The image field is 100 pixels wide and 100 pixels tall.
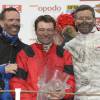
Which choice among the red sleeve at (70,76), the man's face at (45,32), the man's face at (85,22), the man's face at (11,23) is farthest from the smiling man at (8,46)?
the man's face at (85,22)

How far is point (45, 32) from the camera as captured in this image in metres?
3.08

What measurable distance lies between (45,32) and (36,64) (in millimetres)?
235

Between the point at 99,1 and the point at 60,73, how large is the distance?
174 centimetres

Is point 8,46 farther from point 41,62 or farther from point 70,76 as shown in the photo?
point 70,76

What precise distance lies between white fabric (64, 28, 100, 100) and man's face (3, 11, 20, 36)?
42 cm

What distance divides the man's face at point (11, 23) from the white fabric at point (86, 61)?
416 mm

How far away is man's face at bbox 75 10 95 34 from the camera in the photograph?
3158 mm

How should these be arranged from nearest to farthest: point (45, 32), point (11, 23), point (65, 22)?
1. point (45, 32)
2. point (11, 23)
3. point (65, 22)

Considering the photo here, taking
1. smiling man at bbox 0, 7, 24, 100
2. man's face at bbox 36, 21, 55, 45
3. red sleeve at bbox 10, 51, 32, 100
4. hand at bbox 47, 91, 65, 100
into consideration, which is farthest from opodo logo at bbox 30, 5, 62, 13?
hand at bbox 47, 91, 65, 100

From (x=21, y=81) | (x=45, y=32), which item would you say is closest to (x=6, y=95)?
(x=21, y=81)

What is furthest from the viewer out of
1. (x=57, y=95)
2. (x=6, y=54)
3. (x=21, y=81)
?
(x=6, y=54)

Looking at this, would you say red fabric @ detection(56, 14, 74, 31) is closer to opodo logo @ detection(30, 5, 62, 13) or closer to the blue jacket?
the blue jacket

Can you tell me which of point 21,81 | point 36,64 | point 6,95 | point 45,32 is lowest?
point 6,95

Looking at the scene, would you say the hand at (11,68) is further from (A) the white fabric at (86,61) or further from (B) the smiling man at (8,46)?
(A) the white fabric at (86,61)
